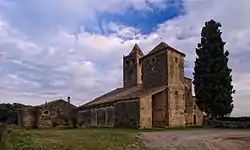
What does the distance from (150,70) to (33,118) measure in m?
21.8

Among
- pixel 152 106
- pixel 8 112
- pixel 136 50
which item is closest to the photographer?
pixel 152 106

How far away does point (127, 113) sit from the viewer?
140 ft

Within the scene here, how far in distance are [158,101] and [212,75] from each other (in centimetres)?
811

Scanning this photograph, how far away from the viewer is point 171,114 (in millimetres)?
44156

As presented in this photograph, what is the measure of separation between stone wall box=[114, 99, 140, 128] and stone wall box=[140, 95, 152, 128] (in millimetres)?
506

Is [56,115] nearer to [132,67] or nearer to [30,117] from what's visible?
[30,117]

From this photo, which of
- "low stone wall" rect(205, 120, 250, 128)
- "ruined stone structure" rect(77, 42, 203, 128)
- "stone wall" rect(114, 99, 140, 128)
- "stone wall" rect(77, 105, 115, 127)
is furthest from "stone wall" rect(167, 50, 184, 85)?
"stone wall" rect(77, 105, 115, 127)

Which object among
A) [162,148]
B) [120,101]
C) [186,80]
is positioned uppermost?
[186,80]

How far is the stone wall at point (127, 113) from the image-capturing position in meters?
40.9

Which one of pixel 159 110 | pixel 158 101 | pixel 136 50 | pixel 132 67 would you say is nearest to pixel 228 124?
pixel 159 110

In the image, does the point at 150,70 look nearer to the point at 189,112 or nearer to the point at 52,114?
the point at 189,112

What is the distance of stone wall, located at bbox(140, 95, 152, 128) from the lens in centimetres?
4084

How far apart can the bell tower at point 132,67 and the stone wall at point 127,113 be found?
70.0 ft

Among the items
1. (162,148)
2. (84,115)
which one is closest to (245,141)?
(162,148)
